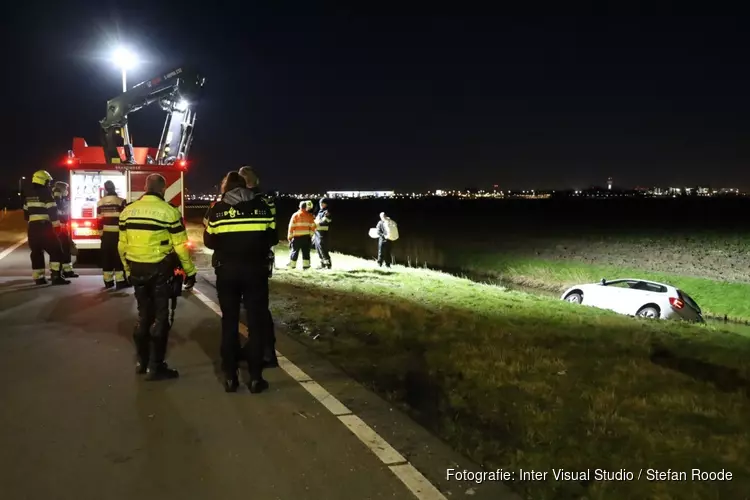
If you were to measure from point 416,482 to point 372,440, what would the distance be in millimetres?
729

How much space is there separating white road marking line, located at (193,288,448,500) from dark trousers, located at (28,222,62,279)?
276 inches

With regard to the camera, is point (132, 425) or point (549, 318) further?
point (549, 318)

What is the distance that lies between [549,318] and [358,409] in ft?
20.3

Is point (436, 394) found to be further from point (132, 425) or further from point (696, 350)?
point (696, 350)

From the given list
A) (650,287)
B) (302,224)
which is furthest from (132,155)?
(650,287)

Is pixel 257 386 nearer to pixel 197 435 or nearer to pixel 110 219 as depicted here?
pixel 197 435

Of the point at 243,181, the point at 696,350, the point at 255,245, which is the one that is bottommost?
the point at 696,350

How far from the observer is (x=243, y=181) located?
5879 mm

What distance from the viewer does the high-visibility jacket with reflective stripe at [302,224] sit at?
49.7 ft

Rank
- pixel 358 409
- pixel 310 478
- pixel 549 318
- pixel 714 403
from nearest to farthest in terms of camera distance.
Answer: pixel 310 478
pixel 358 409
pixel 714 403
pixel 549 318

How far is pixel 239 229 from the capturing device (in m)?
5.61

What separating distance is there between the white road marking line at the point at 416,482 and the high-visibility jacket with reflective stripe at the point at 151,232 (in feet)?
10.2

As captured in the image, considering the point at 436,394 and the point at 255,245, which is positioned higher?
the point at 255,245

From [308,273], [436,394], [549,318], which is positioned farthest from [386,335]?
[308,273]
